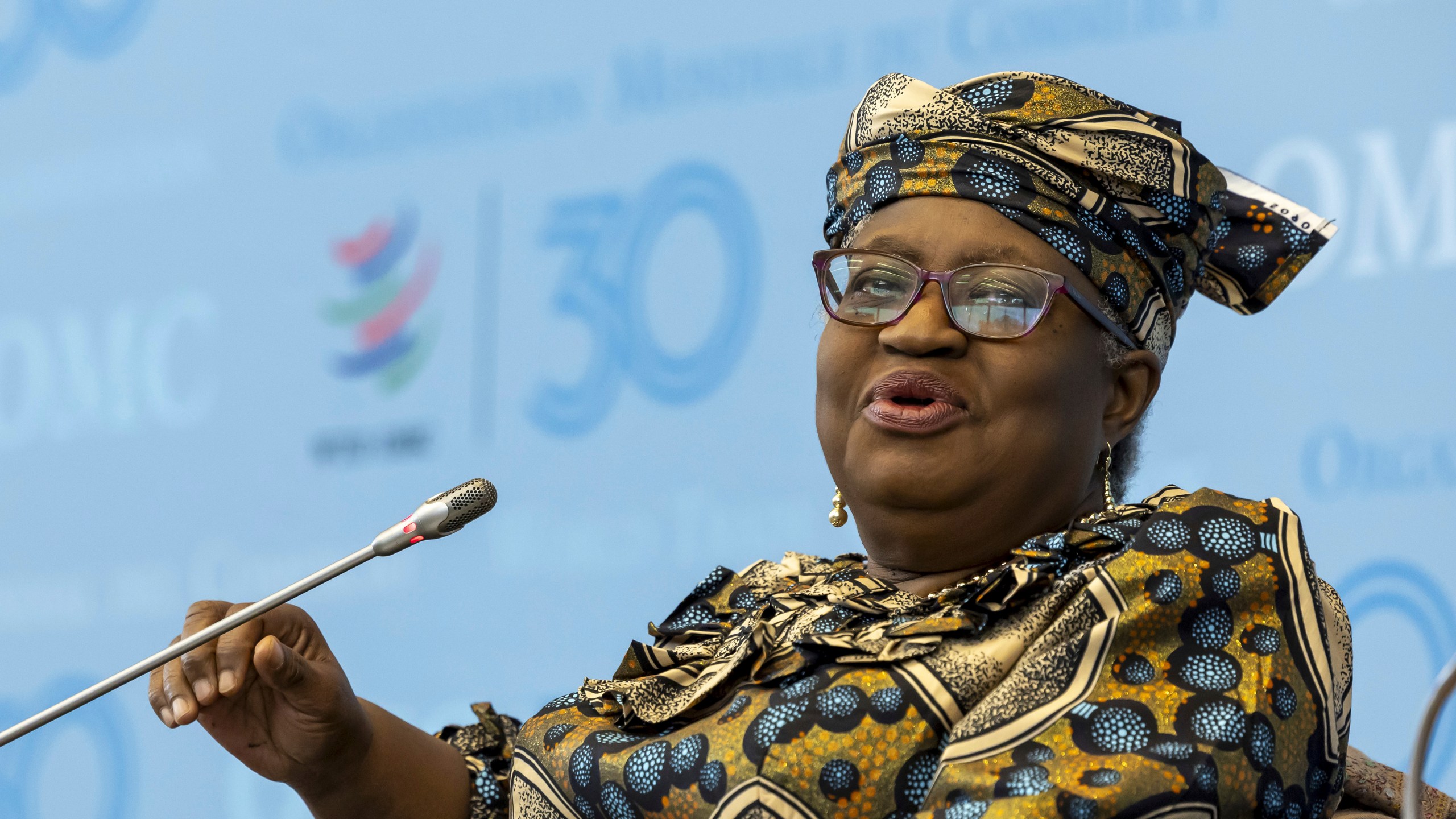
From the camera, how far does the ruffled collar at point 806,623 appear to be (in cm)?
133

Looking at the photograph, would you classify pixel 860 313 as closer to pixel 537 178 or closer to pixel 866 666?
pixel 866 666

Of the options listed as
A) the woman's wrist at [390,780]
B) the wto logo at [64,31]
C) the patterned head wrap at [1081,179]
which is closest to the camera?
the patterned head wrap at [1081,179]

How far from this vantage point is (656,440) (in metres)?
2.72

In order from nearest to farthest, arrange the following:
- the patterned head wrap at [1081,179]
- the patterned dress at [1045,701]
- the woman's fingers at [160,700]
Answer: the patterned dress at [1045,701] → the woman's fingers at [160,700] → the patterned head wrap at [1081,179]

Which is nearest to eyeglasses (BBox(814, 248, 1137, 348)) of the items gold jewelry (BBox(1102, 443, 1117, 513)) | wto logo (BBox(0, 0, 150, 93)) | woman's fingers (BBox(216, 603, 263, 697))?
gold jewelry (BBox(1102, 443, 1117, 513))

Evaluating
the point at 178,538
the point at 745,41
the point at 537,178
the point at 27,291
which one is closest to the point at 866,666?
the point at 745,41

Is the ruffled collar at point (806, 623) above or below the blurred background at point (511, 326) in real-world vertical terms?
below

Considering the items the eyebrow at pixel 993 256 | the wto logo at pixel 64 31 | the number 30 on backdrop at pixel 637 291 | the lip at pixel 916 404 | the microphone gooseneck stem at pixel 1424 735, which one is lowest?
the microphone gooseneck stem at pixel 1424 735

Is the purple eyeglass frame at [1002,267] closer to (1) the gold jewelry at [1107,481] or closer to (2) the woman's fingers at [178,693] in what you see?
(1) the gold jewelry at [1107,481]

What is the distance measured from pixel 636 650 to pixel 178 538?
2066 mm

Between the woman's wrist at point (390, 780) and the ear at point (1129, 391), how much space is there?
2.72 feet

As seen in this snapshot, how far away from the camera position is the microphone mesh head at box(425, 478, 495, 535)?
131cm

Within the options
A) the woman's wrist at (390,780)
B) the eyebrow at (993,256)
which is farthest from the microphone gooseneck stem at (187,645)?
the eyebrow at (993,256)

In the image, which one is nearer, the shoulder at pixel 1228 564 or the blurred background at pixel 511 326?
the shoulder at pixel 1228 564
